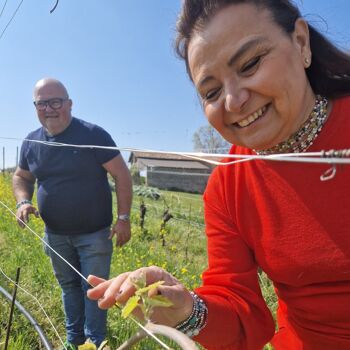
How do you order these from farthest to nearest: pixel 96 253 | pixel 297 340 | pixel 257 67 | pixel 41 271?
pixel 41 271 < pixel 96 253 < pixel 297 340 < pixel 257 67

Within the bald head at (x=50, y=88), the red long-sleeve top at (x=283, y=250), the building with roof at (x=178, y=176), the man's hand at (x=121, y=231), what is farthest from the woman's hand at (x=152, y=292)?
the building with roof at (x=178, y=176)

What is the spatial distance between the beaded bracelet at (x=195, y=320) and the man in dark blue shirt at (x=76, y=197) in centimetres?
172

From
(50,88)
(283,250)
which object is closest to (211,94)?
(283,250)

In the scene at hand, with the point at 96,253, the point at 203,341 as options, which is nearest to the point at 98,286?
the point at 203,341

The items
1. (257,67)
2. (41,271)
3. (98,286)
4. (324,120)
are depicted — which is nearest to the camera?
(98,286)

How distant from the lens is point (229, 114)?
1122 mm

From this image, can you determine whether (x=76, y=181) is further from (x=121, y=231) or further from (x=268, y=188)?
(x=268, y=188)

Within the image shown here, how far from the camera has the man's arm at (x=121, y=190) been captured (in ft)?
9.23

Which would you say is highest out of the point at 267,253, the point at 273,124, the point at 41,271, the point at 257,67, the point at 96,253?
the point at 257,67

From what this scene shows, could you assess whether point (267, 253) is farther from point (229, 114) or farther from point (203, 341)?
point (229, 114)

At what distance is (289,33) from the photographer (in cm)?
111

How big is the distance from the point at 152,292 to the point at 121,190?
7.35 feet

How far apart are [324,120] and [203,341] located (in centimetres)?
74

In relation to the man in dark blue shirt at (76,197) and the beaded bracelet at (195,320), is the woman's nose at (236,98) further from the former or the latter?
the man in dark blue shirt at (76,197)
